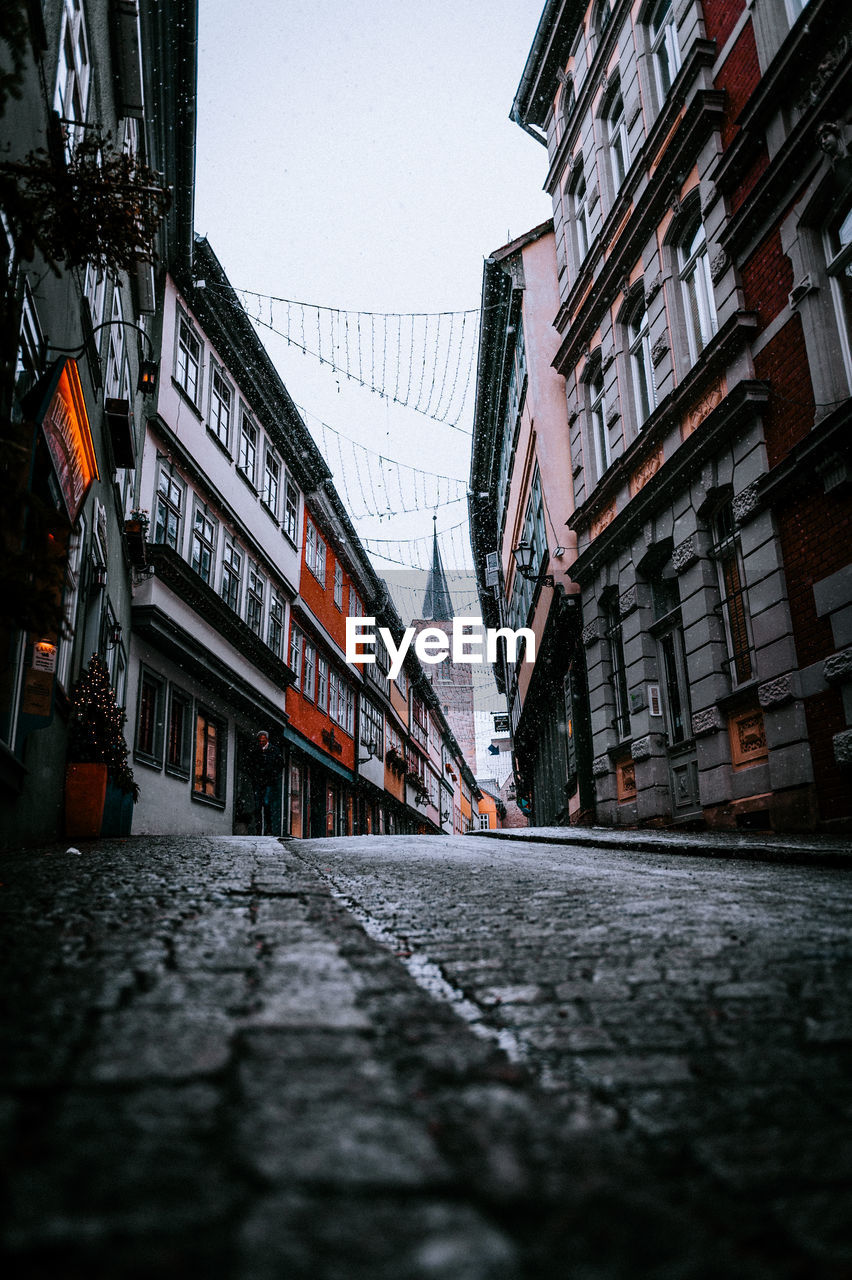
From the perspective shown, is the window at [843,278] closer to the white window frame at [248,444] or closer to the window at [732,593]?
the window at [732,593]

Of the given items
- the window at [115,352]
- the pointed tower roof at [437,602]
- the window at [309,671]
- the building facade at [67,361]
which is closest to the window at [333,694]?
the window at [309,671]

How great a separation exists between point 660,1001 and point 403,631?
37687 mm

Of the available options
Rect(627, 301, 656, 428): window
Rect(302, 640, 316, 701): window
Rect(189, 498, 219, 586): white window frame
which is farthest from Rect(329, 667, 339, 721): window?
Rect(627, 301, 656, 428): window

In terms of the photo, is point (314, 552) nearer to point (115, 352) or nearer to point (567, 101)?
point (567, 101)

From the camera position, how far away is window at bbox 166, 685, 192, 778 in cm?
1570

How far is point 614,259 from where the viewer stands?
14.7 metres

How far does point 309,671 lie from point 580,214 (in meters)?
13.4

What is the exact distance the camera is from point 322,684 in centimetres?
2634

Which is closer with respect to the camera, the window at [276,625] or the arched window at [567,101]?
the arched window at [567,101]

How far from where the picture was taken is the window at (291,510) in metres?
23.2

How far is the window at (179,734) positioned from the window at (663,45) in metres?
12.5

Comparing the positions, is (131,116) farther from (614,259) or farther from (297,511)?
(297,511)

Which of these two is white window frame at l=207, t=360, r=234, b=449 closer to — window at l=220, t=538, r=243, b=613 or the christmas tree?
window at l=220, t=538, r=243, b=613

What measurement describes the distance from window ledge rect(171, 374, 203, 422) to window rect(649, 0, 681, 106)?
9.06m
